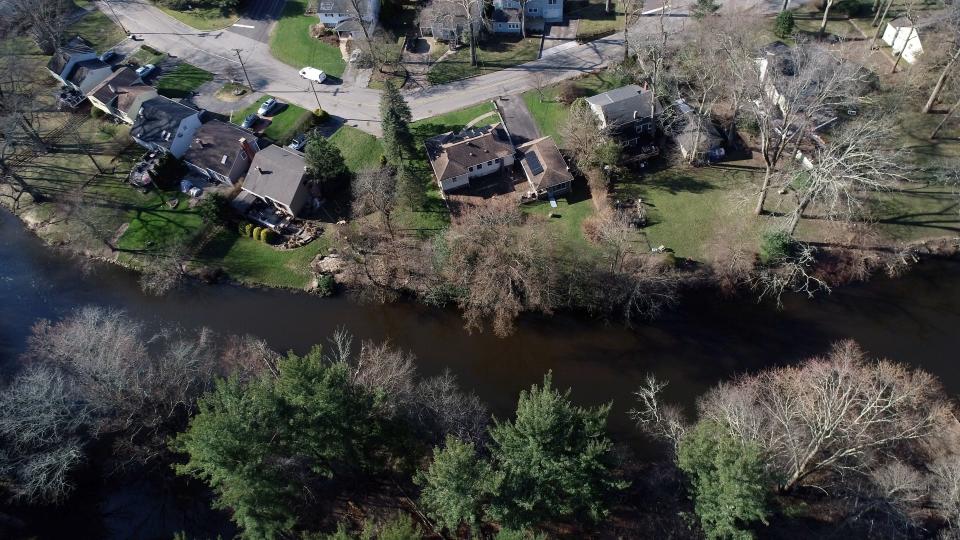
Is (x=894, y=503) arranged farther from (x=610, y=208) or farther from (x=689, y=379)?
(x=610, y=208)

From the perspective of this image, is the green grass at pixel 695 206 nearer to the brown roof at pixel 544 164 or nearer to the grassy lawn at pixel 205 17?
the brown roof at pixel 544 164

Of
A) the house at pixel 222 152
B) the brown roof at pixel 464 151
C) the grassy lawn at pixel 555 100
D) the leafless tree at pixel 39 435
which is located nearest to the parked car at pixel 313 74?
the house at pixel 222 152

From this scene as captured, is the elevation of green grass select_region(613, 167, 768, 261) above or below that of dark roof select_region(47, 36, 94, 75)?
below

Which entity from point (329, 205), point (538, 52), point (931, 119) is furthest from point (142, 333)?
point (931, 119)

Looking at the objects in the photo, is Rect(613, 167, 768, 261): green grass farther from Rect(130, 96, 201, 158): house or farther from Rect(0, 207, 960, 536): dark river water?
Rect(130, 96, 201, 158): house

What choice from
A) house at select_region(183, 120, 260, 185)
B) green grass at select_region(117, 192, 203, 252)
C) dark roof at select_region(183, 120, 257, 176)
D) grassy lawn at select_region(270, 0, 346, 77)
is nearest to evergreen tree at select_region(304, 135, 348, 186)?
house at select_region(183, 120, 260, 185)
